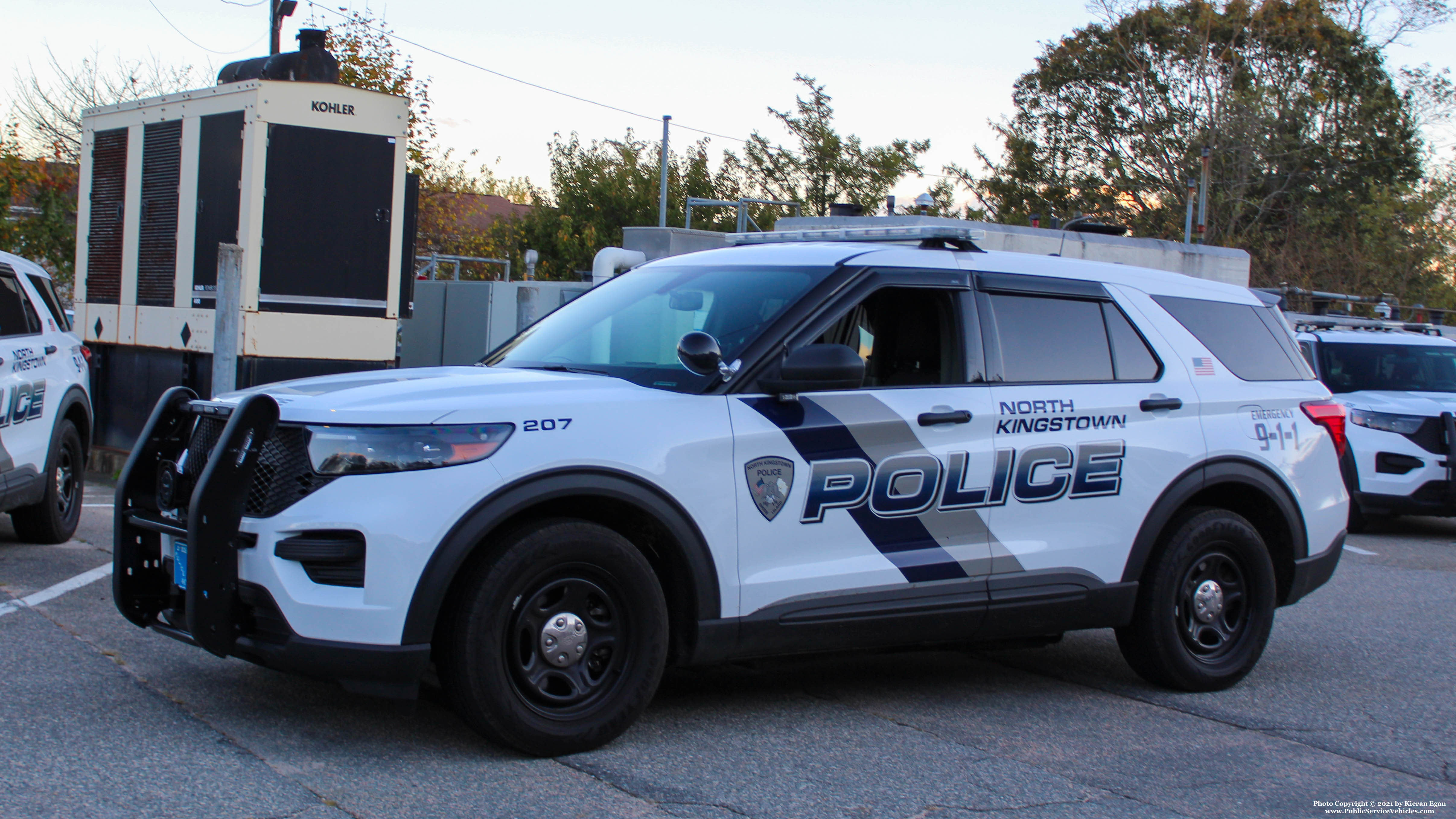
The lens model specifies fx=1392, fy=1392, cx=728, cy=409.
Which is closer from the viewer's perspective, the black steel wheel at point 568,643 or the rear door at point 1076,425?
the black steel wheel at point 568,643

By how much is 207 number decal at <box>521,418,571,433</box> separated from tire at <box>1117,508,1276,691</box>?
2713mm

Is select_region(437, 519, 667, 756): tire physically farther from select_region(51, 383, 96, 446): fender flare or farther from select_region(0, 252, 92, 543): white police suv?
select_region(51, 383, 96, 446): fender flare

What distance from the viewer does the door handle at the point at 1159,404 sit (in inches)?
228

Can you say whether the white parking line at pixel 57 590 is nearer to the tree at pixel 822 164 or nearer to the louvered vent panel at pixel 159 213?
the louvered vent panel at pixel 159 213

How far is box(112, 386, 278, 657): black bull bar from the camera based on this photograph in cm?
432

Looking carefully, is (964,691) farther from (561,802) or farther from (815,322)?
(561,802)

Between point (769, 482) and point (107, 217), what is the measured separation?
12027 millimetres

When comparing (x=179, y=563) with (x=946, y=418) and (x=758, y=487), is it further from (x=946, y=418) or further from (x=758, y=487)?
(x=946, y=418)

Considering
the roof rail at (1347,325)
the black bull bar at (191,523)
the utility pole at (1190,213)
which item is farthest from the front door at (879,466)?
the utility pole at (1190,213)

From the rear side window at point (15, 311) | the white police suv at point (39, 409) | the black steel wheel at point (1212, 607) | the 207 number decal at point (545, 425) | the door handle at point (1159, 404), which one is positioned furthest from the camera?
the rear side window at point (15, 311)

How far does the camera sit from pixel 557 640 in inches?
177

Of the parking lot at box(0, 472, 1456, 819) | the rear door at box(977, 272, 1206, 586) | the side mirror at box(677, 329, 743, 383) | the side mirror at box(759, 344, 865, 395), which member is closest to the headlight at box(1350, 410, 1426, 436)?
the parking lot at box(0, 472, 1456, 819)

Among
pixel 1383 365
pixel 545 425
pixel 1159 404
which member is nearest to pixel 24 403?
pixel 545 425

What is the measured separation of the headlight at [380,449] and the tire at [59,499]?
16.7 ft
